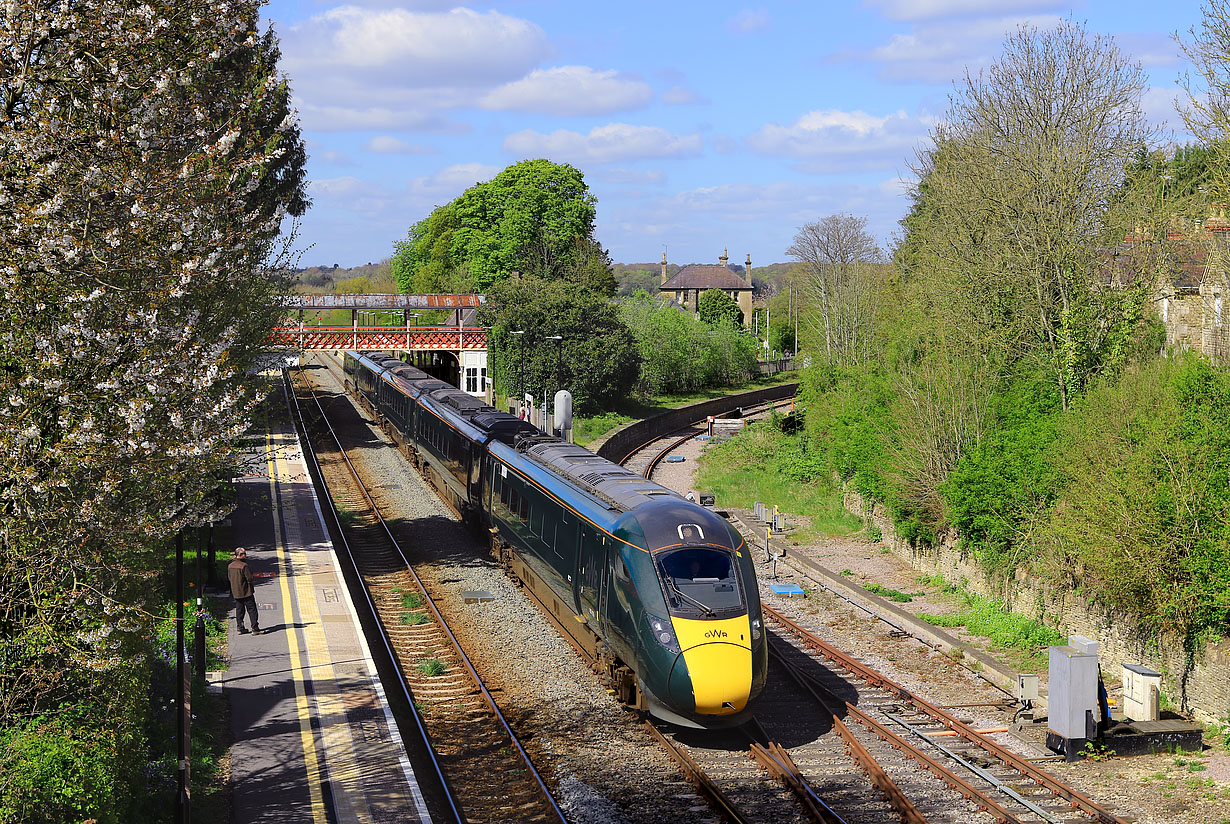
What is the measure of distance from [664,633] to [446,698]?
4647 millimetres

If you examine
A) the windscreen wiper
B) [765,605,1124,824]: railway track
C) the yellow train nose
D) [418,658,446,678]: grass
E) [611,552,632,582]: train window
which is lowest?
[765,605,1124,824]: railway track

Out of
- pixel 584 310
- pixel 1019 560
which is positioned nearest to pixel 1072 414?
pixel 1019 560

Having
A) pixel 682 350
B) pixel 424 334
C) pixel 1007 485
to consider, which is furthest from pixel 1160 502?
pixel 682 350

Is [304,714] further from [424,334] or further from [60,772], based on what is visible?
[424,334]

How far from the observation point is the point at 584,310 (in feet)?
158

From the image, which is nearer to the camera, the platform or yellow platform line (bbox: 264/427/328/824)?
yellow platform line (bbox: 264/427/328/824)

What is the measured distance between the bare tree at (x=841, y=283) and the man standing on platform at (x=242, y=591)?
2849cm

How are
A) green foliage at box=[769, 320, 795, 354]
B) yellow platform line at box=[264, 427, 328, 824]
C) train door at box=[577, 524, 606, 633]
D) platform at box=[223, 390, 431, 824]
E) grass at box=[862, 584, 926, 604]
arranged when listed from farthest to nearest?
green foliage at box=[769, 320, 795, 354] < grass at box=[862, 584, 926, 604] < train door at box=[577, 524, 606, 633] < platform at box=[223, 390, 431, 824] < yellow platform line at box=[264, 427, 328, 824]

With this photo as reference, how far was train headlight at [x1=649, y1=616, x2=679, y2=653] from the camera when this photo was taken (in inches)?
515

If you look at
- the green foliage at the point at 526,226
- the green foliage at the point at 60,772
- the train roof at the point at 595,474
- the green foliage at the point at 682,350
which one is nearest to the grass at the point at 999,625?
the train roof at the point at 595,474

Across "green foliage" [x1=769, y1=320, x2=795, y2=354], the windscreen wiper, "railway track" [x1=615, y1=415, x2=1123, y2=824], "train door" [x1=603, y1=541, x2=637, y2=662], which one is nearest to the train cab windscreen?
the windscreen wiper

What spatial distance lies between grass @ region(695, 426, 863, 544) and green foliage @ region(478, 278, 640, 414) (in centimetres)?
694

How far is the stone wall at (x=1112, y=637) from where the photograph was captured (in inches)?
602

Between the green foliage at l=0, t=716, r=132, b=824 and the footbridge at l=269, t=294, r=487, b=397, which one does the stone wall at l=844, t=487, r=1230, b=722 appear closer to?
the green foliage at l=0, t=716, r=132, b=824
